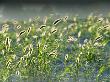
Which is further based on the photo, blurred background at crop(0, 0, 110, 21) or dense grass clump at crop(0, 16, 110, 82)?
blurred background at crop(0, 0, 110, 21)

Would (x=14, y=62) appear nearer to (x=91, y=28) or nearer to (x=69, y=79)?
(x=69, y=79)

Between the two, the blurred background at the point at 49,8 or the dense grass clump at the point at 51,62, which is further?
the blurred background at the point at 49,8

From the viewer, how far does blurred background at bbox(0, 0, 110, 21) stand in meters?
9.66

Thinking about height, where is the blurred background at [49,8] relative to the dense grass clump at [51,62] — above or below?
above

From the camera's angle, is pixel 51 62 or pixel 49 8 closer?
pixel 51 62

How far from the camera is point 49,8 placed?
35.0ft

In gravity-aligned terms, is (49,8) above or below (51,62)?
above

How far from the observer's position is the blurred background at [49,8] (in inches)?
380

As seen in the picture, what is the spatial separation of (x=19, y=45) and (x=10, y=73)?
0.89m

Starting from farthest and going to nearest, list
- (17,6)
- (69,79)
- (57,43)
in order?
(17,6) → (57,43) → (69,79)

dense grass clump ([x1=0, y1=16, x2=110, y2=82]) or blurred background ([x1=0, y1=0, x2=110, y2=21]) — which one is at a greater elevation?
blurred background ([x1=0, y1=0, x2=110, y2=21])

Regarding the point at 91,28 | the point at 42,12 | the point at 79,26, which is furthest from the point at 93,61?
the point at 42,12

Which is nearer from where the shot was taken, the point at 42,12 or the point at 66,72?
the point at 66,72

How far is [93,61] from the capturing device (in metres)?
5.49
